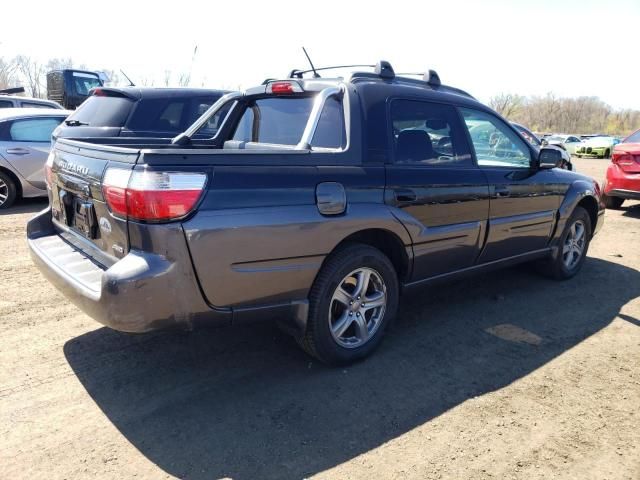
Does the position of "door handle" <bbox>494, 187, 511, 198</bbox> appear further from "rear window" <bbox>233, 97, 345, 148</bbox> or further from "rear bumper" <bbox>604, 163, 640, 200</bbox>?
"rear bumper" <bbox>604, 163, 640, 200</bbox>

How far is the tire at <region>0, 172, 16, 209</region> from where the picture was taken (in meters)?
8.17

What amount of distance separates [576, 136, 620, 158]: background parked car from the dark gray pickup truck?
104ft

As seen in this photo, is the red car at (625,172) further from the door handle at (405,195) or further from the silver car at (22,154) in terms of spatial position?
the silver car at (22,154)

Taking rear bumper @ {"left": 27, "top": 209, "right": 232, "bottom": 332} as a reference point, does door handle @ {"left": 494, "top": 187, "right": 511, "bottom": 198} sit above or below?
above

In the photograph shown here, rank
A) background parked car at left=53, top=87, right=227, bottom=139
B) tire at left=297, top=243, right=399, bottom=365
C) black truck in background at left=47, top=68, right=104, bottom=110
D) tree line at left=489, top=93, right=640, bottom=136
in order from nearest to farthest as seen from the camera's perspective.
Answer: tire at left=297, top=243, right=399, bottom=365
background parked car at left=53, top=87, right=227, bottom=139
black truck in background at left=47, top=68, right=104, bottom=110
tree line at left=489, top=93, right=640, bottom=136

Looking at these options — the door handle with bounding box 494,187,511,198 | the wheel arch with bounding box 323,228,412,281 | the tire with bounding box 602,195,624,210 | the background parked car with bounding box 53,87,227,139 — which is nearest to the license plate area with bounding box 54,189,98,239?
the wheel arch with bounding box 323,228,412,281

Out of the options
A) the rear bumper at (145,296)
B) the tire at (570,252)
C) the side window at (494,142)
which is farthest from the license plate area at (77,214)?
the tire at (570,252)

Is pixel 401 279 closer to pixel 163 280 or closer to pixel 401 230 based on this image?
pixel 401 230

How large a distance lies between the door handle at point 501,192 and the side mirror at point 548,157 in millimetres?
580

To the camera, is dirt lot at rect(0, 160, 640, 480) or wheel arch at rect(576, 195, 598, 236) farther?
wheel arch at rect(576, 195, 598, 236)

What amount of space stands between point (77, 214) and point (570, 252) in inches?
181

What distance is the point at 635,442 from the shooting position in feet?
9.05

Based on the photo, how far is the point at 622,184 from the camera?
28.6 ft

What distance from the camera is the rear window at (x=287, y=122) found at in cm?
340
